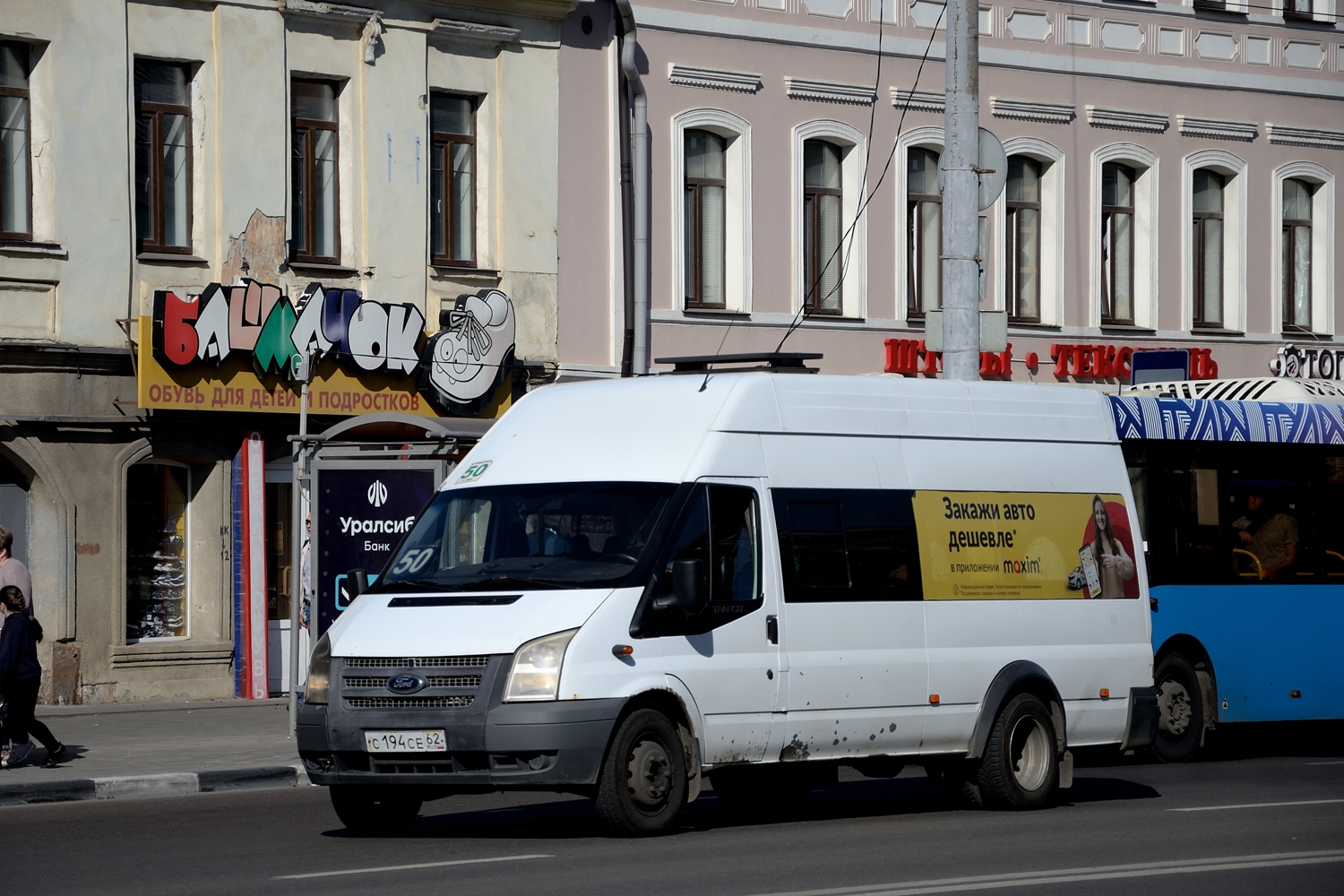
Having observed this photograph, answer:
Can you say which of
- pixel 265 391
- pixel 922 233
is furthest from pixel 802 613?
pixel 922 233

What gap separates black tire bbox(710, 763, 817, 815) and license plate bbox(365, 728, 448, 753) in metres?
2.22

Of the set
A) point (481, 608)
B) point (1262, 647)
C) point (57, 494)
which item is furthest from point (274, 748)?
point (1262, 647)

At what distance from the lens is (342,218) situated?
961 inches

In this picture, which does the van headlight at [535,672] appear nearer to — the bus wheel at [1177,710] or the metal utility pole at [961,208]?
the bus wheel at [1177,710]

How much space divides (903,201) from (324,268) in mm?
8743

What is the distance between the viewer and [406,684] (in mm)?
11211

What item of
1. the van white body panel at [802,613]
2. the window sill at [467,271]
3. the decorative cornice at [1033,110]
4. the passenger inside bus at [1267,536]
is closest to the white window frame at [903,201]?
the decorative cornice at [1033,110]

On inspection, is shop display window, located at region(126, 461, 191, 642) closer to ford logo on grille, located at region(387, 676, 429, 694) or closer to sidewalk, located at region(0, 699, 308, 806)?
sidewalk, located at region(0, 699, 308, 806)

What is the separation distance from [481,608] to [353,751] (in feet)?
3.27

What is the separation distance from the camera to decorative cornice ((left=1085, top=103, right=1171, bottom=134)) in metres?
30.8

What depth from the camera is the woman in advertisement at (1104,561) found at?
46.6ft

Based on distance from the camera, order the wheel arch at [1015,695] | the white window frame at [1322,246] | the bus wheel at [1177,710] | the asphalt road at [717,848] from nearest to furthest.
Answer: the asphalt road at [717,848] < the wheel arch at [1015,695] < the bus wheel at [1177,710] < the white window frame at [1322,246]

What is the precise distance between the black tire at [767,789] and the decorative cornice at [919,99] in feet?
53.9

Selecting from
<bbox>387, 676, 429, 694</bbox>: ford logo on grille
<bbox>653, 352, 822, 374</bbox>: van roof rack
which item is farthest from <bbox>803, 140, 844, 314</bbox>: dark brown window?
<bbox>387, 676, 429, 694</bbox>: ford logo on grille
